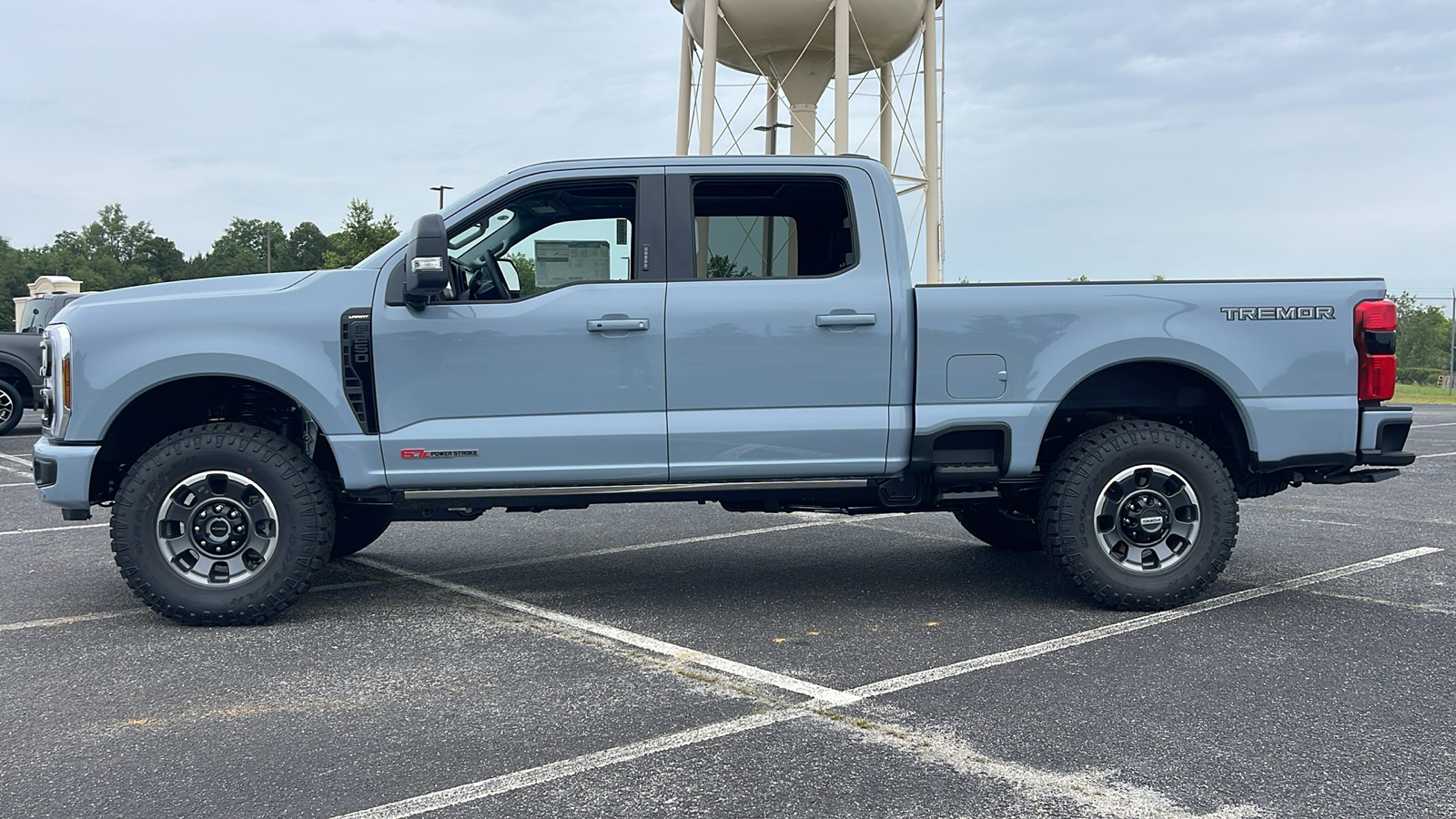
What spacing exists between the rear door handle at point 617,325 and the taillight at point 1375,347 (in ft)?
11.2

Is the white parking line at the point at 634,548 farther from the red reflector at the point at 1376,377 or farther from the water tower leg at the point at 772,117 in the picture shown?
the water tower leg at the point at 772,117

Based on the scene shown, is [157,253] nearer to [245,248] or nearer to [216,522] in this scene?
[245,248]

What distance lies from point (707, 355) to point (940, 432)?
3.84 feet

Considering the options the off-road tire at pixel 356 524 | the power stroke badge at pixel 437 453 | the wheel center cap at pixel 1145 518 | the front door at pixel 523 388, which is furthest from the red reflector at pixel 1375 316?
the off-road tire at pixel 356 524

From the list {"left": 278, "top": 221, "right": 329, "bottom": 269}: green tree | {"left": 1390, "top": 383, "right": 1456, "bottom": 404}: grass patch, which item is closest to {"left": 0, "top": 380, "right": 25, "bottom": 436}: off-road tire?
{"left": 1390, "top": 383, "right": 1456, "bottom": 404}: grass patch

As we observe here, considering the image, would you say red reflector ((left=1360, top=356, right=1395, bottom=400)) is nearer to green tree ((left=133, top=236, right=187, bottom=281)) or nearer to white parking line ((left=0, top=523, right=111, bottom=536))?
white parking line ((left=0, top=523, right=111, bottom=536))

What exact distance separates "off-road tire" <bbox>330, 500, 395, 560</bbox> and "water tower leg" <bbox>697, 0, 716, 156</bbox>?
1436cm

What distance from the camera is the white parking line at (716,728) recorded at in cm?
337

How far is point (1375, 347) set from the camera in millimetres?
5605

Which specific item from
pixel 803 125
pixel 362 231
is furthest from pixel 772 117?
pixel 362 231

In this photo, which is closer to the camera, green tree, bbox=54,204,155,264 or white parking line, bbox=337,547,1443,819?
white parking line, bbox=337,547,1443,819

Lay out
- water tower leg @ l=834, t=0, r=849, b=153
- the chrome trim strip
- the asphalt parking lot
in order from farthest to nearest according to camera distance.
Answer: water tower leg @ l=834, t=0, r=849, b=153 → the chrome trim strip → the asphalt parking lot

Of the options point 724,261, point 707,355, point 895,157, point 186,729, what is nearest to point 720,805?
point 186,729

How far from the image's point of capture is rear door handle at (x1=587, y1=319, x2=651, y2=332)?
545 cm
